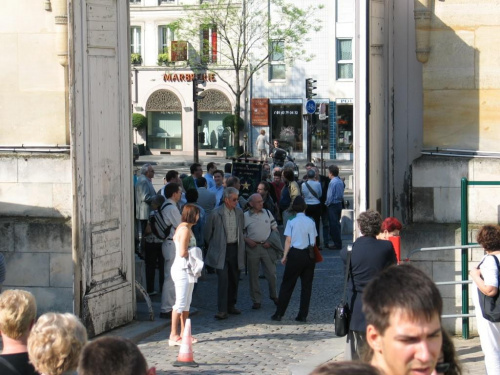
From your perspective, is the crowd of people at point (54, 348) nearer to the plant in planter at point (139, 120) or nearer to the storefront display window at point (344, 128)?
the storefront display window at point (344, 128)

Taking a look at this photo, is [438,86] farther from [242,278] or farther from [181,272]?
[242,278]

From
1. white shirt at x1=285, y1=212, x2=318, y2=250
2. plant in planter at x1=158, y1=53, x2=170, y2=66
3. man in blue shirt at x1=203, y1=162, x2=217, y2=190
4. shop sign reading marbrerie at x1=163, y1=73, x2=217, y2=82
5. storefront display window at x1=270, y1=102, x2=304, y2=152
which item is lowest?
white shirt at x1=285, y1=212, x2=318, y2=250

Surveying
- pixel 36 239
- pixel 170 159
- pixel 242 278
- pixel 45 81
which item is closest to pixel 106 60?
Answer: pixel 45 81

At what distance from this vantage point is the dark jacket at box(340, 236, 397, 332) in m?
9.11

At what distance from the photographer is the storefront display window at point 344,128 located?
50.2 meters

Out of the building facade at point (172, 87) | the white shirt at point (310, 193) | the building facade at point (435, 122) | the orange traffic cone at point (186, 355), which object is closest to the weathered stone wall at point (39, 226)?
the orange traffic cone at point (186, 355)

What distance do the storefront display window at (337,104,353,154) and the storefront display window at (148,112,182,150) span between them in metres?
8.15

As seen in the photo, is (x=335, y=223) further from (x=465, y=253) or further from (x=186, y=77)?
(x=186, y=77)

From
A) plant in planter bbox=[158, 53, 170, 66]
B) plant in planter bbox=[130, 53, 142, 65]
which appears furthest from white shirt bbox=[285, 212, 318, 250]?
plant in planter bbox=[130, 53, 142, 65]

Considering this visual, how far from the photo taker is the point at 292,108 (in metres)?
51.2

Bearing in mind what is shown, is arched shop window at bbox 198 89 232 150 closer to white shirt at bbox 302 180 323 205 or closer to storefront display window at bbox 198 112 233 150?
storefront display window at bbox 198 112 233 150

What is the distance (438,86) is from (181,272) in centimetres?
344

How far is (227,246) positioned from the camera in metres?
13.1

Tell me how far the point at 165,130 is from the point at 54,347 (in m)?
48.6
